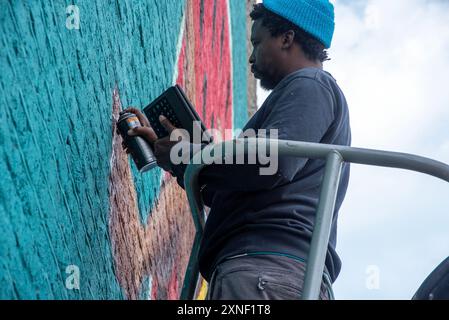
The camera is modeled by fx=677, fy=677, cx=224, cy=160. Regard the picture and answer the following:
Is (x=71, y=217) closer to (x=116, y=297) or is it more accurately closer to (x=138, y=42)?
(x=116, y=297)

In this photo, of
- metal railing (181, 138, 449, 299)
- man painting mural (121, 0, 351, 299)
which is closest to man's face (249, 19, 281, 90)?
man painting mural (121, 0, 351, 299)

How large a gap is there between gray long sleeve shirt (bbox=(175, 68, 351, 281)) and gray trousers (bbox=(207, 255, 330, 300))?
0.10ft

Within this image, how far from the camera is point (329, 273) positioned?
75.7 inches

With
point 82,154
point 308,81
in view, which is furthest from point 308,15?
point 82,154

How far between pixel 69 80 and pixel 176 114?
0.39 m

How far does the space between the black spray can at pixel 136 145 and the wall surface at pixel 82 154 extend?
0.21 feet

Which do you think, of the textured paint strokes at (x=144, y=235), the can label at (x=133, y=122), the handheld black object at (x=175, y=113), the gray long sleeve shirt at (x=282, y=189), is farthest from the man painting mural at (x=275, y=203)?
the textured paint strokes at (x=144, y=235)

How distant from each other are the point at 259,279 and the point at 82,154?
718 millimetres

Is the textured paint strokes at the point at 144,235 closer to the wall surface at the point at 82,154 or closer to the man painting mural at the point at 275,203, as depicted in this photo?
the wall surface at the point at 82,154

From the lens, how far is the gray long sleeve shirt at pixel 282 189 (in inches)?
68.5

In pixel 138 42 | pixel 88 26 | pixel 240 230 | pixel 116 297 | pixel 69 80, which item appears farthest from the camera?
pixel 138 42

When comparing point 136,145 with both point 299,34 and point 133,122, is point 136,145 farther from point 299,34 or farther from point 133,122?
point 299,34
